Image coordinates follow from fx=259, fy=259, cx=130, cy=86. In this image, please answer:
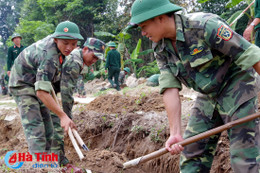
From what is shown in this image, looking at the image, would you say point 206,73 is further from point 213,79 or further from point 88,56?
point 88,56

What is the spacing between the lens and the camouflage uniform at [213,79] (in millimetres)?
1999

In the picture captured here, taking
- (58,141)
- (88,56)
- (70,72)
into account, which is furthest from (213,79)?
(58,141)

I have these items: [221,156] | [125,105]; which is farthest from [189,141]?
[125,105]

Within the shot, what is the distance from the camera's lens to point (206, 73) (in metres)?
2.18

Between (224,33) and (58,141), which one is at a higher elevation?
(224,33)

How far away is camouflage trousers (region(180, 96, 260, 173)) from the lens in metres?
2.04

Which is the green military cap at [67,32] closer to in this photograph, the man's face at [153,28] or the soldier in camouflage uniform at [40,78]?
the soldier in camouflage uniform at [40,78]

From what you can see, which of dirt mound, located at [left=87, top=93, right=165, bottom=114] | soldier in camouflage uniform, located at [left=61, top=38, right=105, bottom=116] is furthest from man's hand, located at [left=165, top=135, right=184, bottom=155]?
dirt mound, located at [left=87, top=93, right=165, bottom=114]

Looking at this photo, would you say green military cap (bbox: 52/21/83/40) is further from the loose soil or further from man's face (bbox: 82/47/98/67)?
the loose soil

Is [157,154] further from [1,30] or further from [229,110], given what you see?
[1,30]

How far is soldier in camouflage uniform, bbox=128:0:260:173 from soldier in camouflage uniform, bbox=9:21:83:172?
1.29 m

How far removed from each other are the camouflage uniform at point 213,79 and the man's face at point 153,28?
0.14 meters

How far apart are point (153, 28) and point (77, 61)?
83.9 inches

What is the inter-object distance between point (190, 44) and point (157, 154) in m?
1.00
